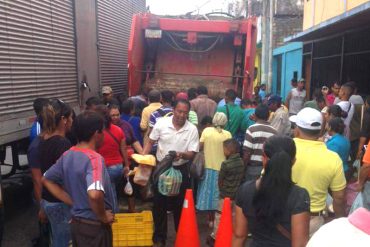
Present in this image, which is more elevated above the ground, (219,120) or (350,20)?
(350,20)

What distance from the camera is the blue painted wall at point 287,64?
16.2 metres

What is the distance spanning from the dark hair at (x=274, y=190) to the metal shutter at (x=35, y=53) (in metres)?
3.05

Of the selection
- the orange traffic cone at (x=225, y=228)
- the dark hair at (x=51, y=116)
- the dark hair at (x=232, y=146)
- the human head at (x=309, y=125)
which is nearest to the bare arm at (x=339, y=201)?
the human head at (x=309, y=125)

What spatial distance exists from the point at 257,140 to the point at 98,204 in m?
2.52

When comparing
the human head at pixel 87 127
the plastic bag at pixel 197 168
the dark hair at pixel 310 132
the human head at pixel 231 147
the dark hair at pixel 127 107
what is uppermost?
the human head at pixel 87 127

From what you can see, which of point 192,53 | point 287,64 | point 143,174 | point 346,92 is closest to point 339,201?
point 143,174

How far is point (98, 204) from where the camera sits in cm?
265

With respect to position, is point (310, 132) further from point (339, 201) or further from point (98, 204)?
point (98, 204)

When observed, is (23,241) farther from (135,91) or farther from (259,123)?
(135,91)

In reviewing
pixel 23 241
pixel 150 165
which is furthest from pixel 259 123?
pixel 23 241

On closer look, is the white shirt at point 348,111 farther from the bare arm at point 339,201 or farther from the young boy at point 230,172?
the bare arm at point 339,201

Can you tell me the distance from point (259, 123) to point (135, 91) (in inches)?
141

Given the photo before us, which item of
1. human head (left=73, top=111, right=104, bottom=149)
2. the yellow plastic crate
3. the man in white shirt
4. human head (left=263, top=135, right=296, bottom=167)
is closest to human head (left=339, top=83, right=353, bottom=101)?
the man in white shirt

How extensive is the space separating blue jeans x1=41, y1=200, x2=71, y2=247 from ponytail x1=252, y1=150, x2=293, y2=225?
155 cm
